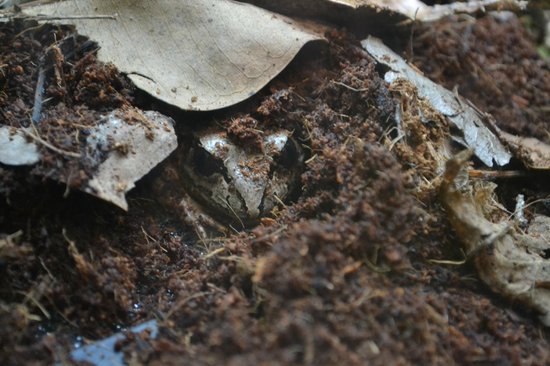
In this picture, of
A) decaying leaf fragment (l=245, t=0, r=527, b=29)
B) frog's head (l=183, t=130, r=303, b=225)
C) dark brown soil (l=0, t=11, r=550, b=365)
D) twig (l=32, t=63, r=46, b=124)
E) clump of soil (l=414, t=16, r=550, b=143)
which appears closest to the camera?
dark brown soil (l=0, t=11, r=550, b=365)

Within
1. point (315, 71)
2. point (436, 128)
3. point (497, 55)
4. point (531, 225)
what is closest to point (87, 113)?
point (315, 71)

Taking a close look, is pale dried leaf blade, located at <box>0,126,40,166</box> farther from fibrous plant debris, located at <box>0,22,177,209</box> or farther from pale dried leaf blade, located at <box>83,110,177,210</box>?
pale dried leaf blade, located at <box>83,110,177,210</box>

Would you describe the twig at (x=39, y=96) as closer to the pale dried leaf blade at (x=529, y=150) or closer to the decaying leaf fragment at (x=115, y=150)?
the decaying leaf fragment at (x=115, y=150)

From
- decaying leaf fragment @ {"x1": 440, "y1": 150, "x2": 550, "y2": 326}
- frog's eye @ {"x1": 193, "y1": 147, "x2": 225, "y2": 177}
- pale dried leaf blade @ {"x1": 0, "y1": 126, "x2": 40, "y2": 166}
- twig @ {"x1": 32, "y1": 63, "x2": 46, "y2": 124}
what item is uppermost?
twig @ {"x1": 32, "y1": 63, "x2": 46, "y2": 124}

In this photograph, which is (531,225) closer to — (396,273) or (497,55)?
(396,273)

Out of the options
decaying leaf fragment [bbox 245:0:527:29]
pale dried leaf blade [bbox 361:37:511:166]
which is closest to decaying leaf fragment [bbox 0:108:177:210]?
decaying leaf fragment [bbox 245:0:527:29]

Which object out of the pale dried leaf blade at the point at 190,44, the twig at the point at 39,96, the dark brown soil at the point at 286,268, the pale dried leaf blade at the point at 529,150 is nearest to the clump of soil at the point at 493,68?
the pale dried leaf blade at the point at 529,150

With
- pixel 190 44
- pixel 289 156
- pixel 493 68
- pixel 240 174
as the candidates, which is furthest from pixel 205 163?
pixel 493 68
